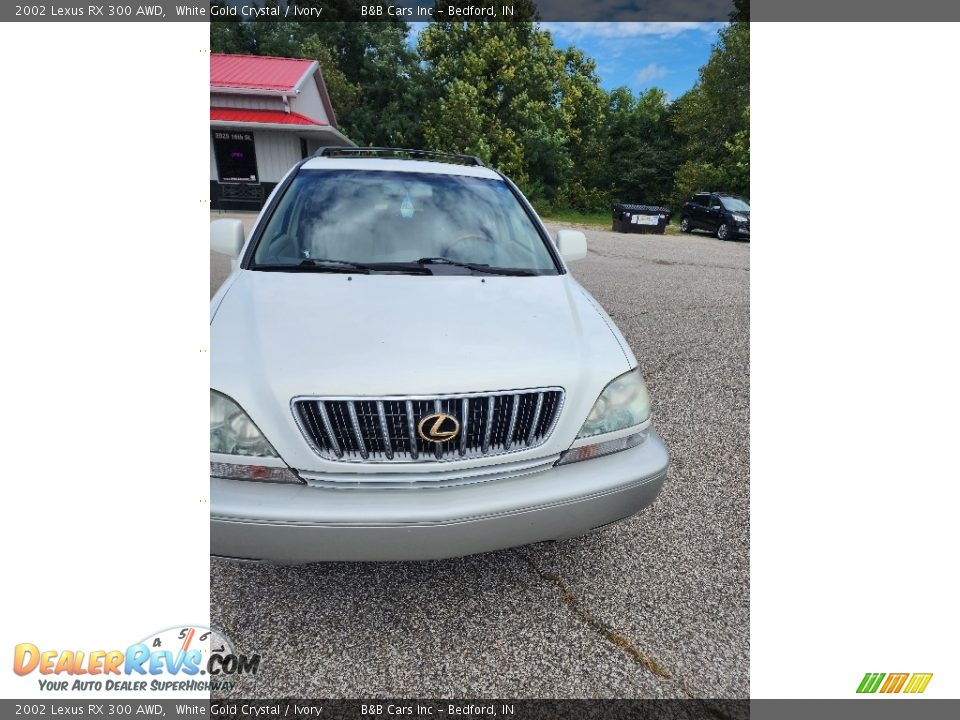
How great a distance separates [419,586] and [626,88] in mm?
35311

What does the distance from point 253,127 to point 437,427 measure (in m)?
20.9

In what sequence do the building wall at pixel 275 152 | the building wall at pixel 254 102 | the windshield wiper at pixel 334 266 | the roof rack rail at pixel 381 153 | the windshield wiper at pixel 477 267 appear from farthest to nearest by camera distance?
the building wall at pixel 275 152
the building wall at pixel 254 102
the roof rack rail at pixel 381 153
the windshield wiper at pixel 477 267
the windshield wiper at pixel 334 266

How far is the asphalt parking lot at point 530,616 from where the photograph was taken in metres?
1.68

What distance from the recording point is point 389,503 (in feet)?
5.14

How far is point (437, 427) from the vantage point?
1.60 m

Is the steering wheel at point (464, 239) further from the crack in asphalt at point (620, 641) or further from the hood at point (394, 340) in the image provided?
the crack in asphalt at point (620, 641)

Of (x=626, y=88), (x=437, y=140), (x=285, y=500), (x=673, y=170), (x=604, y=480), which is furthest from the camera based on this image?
(x=626, y=88)

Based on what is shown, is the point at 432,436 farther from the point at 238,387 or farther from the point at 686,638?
the point at 686,638

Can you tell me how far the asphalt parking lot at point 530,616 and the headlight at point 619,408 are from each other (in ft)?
2.30

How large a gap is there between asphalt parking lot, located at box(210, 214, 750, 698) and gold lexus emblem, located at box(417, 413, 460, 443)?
755mm

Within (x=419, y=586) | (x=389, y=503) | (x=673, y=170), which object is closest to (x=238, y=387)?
(x=389, y=503)
